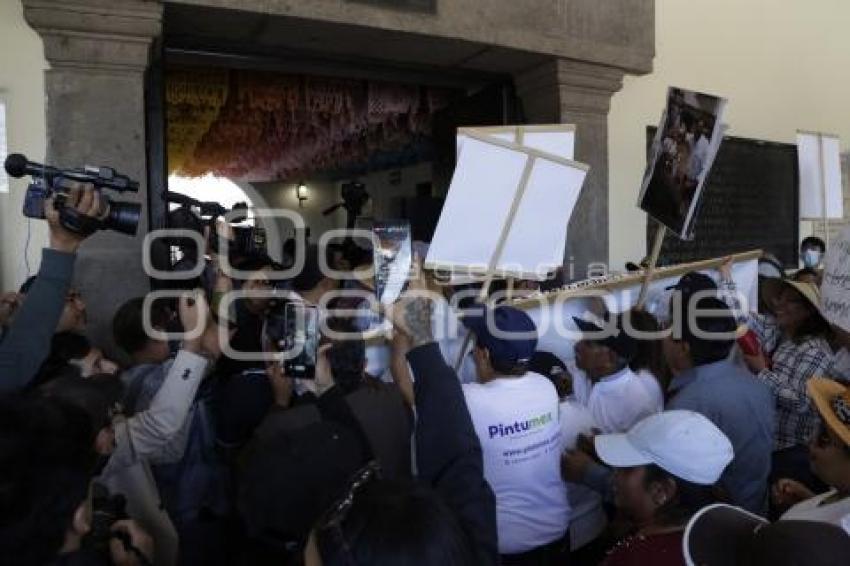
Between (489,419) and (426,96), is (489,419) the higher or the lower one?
the lower one

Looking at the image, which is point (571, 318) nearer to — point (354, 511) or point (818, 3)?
point (354, 511)

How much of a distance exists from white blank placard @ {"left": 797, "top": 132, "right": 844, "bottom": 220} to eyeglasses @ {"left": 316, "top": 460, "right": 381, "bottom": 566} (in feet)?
16.1

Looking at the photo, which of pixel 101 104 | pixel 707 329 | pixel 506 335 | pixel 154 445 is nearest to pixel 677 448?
pixel 506 335

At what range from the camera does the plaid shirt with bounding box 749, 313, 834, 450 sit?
257 centimetres

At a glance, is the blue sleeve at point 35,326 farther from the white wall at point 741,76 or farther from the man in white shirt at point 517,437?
the white wall at point 741,76

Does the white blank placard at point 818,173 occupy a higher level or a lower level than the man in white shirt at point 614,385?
higher

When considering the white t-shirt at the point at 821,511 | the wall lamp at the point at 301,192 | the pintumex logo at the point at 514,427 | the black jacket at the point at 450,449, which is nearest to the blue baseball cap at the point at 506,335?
the pintumex logo at the point at 514,427

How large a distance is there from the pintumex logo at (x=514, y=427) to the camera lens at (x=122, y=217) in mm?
1097

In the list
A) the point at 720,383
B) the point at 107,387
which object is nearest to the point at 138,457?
the point at 107,387

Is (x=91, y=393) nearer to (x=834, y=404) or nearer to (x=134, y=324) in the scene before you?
(x=134, y=324)

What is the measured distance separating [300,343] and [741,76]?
4367mm

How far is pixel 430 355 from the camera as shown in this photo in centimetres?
168

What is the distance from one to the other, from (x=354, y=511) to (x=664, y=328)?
1847 mm

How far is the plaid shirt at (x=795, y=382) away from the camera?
8.45 ft
